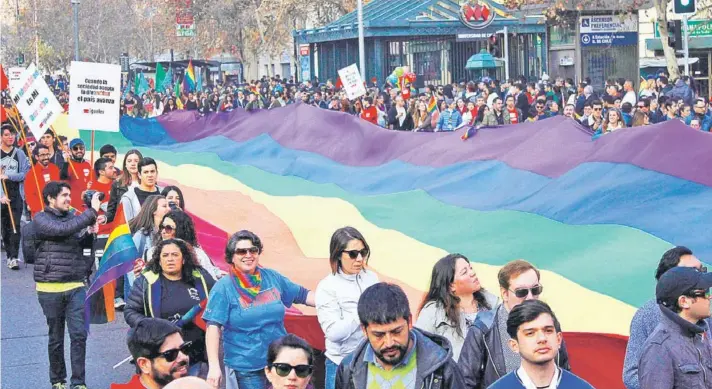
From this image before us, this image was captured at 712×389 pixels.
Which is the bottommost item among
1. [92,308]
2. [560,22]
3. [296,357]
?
[92,308]

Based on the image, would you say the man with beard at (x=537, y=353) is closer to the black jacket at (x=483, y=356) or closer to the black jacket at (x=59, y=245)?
the black jacket at (x=483, y=356)

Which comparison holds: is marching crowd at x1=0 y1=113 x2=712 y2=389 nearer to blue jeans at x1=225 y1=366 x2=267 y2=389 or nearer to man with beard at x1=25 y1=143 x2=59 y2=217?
blue jeans at x1=225 y1=366 x2=267 y2=389

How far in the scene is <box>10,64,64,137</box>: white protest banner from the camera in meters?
15.3

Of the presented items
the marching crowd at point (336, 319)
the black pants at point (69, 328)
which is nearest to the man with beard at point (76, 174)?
the marching crowd at point (336, 319)

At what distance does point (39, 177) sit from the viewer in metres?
15.1

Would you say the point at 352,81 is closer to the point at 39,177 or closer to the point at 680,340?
the point at 39,177

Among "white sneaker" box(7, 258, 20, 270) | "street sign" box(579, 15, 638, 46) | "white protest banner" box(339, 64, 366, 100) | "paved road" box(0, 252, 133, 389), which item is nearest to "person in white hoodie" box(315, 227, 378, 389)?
"paved road" box(0, 252, 133, 389)

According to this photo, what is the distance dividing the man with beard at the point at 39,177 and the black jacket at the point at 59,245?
5021mm

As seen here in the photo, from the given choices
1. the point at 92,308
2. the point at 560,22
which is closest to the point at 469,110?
the point at 560,22

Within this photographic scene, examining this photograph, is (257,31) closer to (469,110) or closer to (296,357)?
(469,110)

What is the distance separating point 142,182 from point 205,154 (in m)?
7.66

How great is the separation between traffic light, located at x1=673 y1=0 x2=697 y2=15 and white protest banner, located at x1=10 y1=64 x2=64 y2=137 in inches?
320

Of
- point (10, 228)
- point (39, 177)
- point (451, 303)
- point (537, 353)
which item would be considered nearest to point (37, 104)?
point (39, 177)

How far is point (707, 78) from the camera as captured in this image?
39562 millimetres
